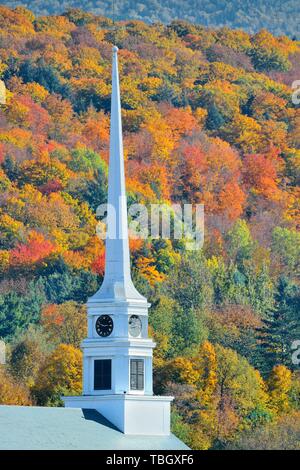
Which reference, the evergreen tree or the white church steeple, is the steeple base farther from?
the evergreen tree

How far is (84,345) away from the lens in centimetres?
8744

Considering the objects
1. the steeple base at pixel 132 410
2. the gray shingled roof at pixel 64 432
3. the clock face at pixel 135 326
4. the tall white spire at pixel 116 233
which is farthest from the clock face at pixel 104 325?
A: the gray shingled roof at pixel 64 432

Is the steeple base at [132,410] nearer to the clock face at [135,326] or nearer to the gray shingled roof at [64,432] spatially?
the gray shingled roof at [64,432]

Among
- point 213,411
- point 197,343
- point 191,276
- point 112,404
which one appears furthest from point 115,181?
point 191,276

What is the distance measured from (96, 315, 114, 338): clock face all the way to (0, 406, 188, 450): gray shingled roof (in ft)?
9.93

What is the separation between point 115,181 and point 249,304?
75.6m

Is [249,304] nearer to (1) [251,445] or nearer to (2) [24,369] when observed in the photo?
(2) [24,369]

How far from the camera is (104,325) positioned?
3455 inches

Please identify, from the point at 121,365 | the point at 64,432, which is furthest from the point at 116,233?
the point at 64,432

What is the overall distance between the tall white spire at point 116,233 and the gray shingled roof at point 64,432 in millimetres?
5064

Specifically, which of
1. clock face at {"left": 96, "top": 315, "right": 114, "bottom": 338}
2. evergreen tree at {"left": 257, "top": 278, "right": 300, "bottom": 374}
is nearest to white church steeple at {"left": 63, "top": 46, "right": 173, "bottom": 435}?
clock face at {"left": 96, "top": 315, "right": 114, "bottom": 338}

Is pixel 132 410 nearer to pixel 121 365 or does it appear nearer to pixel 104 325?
pixel 121 365

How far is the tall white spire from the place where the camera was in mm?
88750

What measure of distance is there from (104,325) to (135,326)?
46.9 inches
